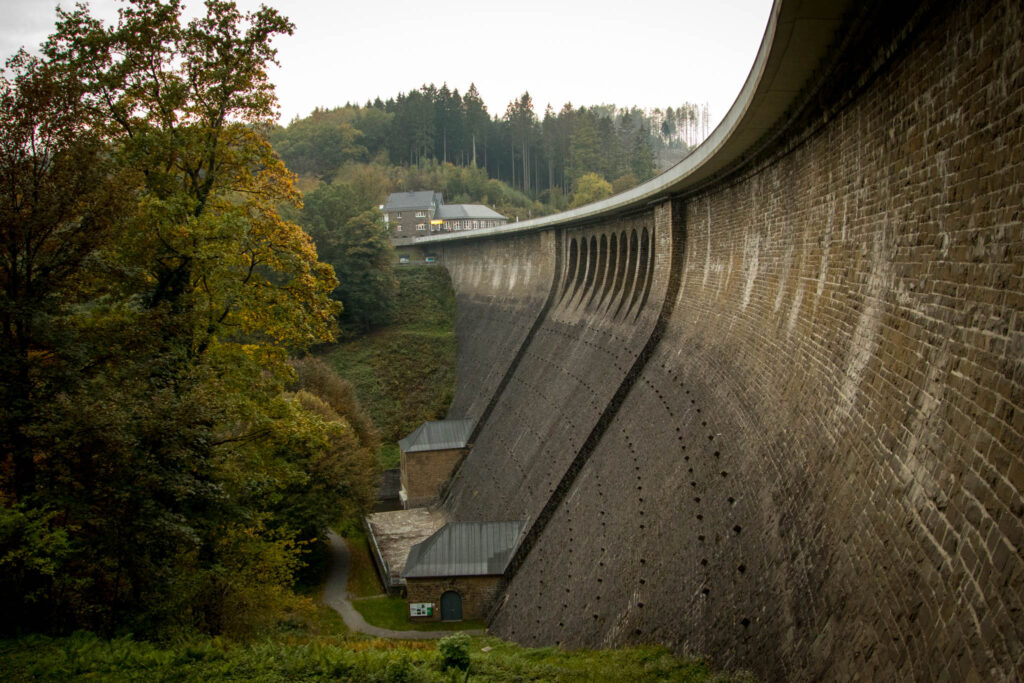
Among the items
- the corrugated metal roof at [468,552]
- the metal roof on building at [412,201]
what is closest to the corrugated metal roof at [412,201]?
the metal roof on building at [412,201]

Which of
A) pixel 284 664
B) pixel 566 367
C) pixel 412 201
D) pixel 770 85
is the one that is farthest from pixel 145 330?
pixel 412 201

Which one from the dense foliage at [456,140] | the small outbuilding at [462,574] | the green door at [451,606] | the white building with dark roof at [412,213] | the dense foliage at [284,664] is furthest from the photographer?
the dense foliage at [456,140]

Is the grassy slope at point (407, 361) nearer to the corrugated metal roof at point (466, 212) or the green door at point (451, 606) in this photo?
the green door at point (451, 606)

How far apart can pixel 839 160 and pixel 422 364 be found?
36039mm

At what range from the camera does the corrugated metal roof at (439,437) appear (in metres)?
32.9

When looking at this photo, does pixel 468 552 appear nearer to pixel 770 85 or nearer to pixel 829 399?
pixel 829 399

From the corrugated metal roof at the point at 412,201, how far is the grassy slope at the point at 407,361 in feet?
79.4

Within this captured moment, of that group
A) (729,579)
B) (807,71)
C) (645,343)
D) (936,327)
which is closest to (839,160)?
(807,71)

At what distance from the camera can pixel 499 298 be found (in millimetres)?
41688

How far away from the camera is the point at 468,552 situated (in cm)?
2281

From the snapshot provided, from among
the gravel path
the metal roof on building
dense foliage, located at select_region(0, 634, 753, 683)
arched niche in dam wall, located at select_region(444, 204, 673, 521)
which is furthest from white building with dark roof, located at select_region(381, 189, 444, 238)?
dense foliage, located at select_region(0, 634, 753, 683)

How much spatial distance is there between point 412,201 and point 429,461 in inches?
1913

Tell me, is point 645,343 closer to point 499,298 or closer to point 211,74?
point 211,74

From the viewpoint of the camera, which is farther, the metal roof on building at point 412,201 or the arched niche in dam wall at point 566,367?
the metal roof on building at point 412,201
